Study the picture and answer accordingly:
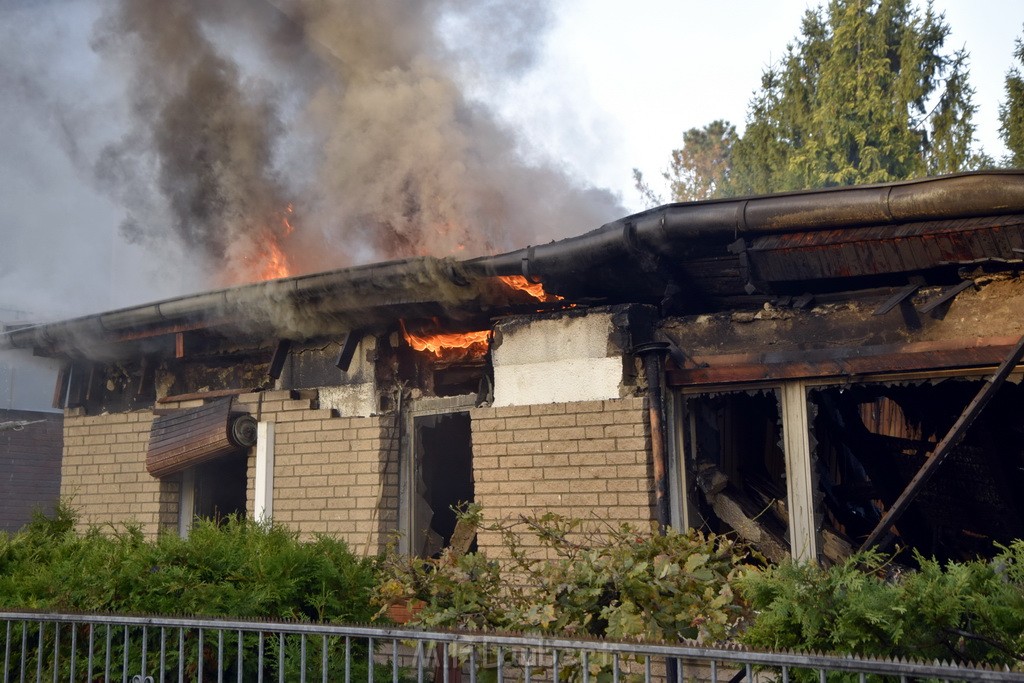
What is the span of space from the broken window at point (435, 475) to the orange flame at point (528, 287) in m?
1.24

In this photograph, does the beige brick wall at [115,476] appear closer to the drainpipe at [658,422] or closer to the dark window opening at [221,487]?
the dark window opening at [221,487]

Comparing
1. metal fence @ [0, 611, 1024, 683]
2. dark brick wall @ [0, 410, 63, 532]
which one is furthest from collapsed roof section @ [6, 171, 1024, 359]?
dark brick wall @ [0, 410, 63, 532]

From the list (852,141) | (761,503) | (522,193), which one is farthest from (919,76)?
(761,503)

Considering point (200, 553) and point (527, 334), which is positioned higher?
point (527, 334)

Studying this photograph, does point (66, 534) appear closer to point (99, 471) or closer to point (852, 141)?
point (99, 471)

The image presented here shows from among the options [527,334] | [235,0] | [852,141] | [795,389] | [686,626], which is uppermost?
[852,141]

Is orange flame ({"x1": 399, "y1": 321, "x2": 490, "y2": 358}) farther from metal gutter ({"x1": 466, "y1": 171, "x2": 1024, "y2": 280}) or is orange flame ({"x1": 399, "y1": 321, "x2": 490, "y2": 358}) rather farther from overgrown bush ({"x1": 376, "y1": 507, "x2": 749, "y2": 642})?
overgrown bush ({"x1": 376, "y1": 507, "x2": 749, "y2": 642})

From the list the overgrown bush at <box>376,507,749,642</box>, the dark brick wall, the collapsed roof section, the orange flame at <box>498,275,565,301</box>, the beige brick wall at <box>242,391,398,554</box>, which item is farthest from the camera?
the dark brick wall

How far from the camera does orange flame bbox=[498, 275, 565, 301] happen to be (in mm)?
7445

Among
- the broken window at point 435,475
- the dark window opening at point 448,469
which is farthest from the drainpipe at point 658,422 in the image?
the dark window opening at point 448,469

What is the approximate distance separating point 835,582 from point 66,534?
16.2 ft

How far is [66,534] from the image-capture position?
6.48 m

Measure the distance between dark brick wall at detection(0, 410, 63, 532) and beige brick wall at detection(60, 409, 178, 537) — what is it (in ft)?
35.8

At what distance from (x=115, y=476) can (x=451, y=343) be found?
371 centimetres
